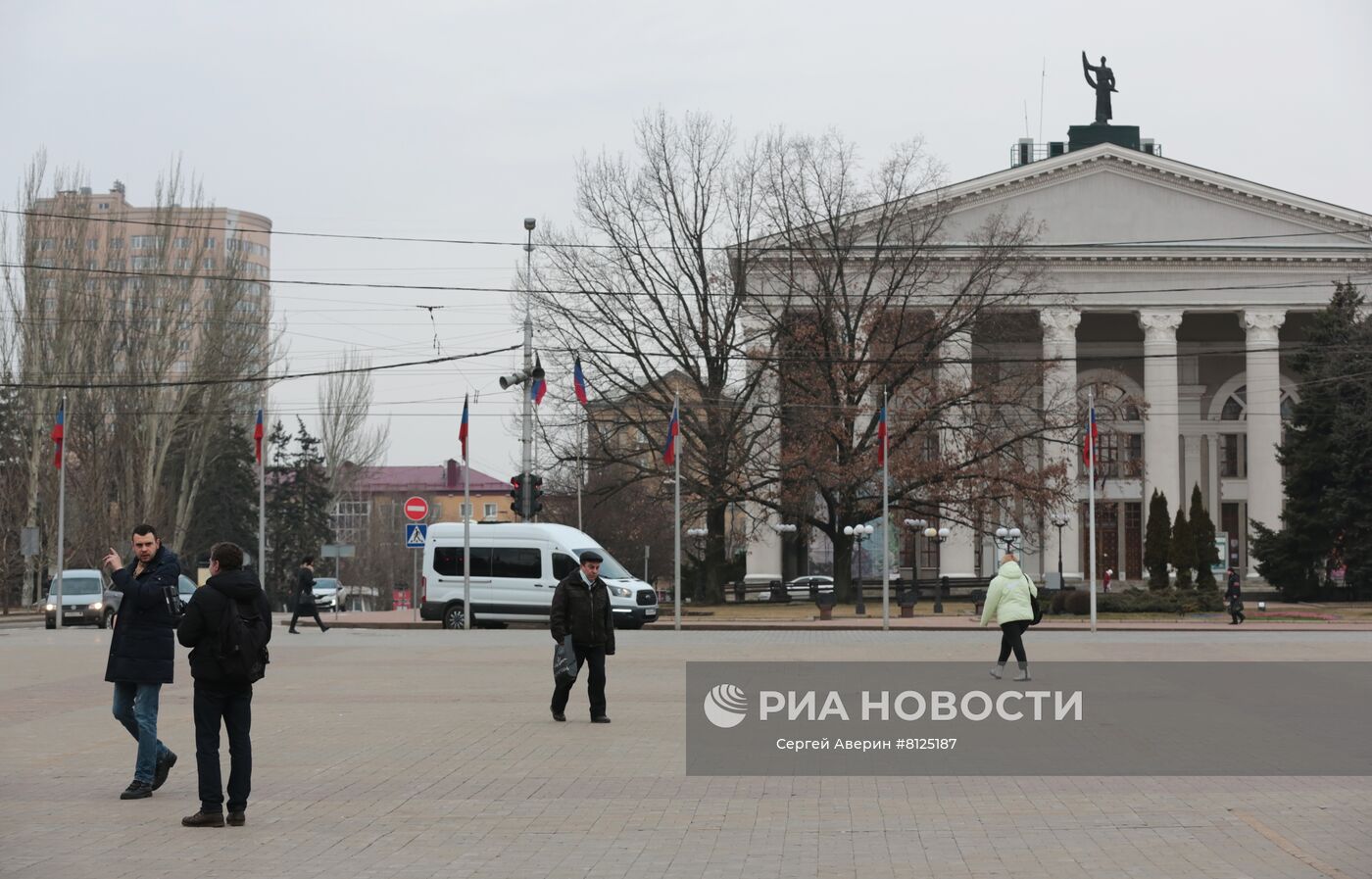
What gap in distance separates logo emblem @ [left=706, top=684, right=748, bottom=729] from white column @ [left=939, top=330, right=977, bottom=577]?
30806 millimetres

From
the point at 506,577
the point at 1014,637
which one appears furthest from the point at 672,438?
the point at 1014,637

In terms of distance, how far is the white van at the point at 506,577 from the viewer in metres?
41.2

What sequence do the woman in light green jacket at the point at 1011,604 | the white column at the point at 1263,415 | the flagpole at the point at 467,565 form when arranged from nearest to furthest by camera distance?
the woman in light green jacket at the point at 1011,604, the flagpole at the point at 467,565, the white column at the point at 1263,415

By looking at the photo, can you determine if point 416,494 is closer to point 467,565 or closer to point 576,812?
point 467,565

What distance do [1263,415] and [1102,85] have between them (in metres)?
17.3

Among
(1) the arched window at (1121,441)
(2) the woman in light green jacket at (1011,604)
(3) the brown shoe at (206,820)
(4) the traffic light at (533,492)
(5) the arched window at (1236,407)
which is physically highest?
(5) the arched window at (1236,407)

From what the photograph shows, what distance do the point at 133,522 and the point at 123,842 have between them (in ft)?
204

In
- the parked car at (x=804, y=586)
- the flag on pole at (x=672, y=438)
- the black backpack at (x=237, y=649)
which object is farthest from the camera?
the parked car at (x=804, y=586)

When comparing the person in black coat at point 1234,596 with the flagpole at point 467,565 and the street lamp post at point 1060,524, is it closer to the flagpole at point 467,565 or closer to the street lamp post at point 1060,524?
the street lamp post at point 1060,524

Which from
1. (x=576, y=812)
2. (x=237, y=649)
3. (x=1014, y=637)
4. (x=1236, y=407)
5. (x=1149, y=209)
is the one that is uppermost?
(x=1149, y=209)

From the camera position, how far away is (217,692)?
10.9 m

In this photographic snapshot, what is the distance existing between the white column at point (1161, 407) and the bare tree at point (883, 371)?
46.3 feet

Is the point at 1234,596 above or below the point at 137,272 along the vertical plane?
below

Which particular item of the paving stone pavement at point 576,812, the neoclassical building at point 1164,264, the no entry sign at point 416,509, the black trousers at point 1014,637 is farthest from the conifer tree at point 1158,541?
the paving stone pavement at point 576,812
